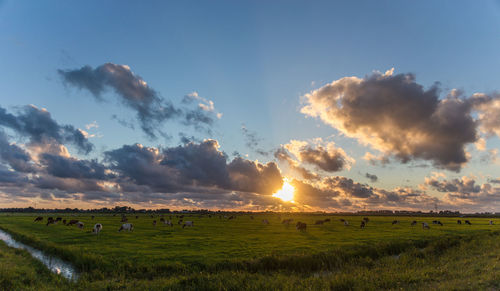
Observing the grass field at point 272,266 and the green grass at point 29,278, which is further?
the green grass at point 29,278

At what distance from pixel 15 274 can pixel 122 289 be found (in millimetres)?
9804

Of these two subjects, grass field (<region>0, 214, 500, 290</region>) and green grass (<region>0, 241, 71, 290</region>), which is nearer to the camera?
grass field (<region>0, 214, 500, 290</region>)

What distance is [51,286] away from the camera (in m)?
18.5

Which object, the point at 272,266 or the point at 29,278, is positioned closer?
the point at 29,278

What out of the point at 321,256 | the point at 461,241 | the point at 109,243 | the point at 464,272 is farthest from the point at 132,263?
the point at 461,241

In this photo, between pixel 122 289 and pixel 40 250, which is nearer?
pixel 122 289

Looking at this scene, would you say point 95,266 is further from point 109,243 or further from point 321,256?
point 321,256

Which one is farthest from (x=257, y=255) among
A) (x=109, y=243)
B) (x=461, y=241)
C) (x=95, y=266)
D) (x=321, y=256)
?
(x=461, y=241)

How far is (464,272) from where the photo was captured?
18.9 m

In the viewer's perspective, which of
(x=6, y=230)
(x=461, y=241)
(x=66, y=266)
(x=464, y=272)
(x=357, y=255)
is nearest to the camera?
(x=464, y=272)

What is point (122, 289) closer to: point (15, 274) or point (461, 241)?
point (15, 274)

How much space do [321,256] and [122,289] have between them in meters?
18.2

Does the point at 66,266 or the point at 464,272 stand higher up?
the point at 464,272

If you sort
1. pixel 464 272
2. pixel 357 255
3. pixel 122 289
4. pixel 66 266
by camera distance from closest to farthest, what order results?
pixel 122 289
pixel 464 272
pixel 66 266
pixel 357 255
